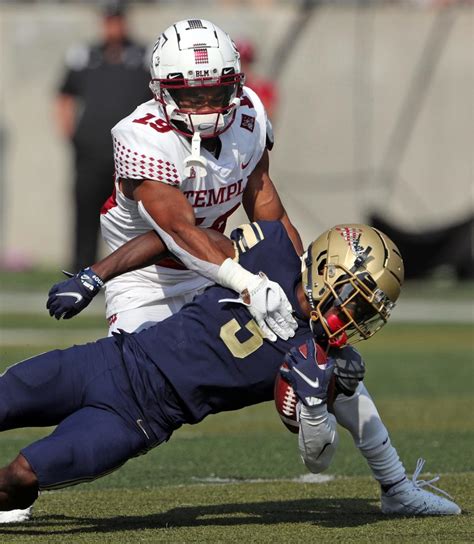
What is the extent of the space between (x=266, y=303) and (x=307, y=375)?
29 centimetres

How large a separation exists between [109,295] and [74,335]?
566cm

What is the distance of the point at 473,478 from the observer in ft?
19.6

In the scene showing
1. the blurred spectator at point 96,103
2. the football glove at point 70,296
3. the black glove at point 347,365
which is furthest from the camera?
the blurred spectator at point 96,103

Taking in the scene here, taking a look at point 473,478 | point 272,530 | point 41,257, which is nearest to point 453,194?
point 41,257

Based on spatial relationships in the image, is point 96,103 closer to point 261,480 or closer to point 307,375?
point 261,480

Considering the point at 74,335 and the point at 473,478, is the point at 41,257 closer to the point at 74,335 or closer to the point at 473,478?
the point at 74,335

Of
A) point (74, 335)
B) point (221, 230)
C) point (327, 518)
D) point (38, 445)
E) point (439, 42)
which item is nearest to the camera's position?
point (38, 445)

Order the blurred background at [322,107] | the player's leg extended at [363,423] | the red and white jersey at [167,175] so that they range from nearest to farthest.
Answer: the player's leg extended at [363,423], the red and white jersey at [167,175], the blurred background at [322,107]

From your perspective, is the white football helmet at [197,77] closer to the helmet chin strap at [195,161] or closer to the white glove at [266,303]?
the helmet chin strap at [195,161]

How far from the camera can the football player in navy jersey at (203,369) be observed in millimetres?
4652

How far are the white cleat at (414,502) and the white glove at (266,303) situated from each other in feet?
2.57

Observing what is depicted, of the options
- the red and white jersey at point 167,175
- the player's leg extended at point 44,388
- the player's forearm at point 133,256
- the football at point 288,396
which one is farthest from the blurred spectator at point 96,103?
the football at point 288,396

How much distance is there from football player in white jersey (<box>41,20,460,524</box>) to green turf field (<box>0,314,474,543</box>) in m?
0.38

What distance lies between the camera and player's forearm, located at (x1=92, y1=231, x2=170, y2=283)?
16.7 feet
